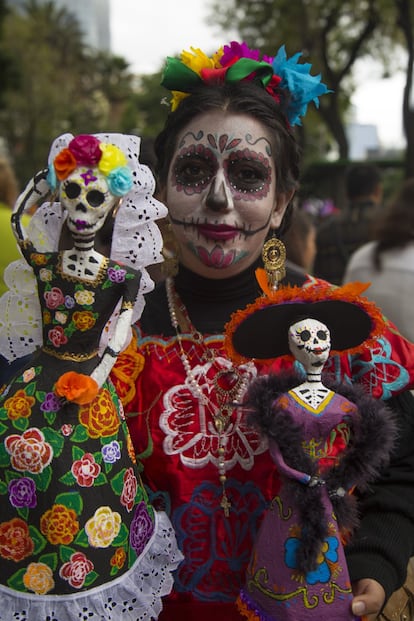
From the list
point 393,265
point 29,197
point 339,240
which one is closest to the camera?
point 29,197

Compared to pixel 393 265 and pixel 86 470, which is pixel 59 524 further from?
pixel 393 265

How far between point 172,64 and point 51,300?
0.70m

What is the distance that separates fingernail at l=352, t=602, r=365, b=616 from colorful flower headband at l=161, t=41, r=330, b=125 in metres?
1.18

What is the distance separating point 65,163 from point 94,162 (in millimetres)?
57

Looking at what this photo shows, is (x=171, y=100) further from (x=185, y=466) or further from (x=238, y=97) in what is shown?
(x=185, y=466)

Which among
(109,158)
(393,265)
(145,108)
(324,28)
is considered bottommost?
(145,108)

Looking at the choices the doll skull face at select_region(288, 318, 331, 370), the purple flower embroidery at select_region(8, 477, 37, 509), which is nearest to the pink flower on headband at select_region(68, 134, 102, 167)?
the doll skull face at select_region(288, 318, 331, 370)

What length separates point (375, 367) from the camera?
Result: 59.7 inches

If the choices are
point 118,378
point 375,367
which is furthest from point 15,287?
point 375,367

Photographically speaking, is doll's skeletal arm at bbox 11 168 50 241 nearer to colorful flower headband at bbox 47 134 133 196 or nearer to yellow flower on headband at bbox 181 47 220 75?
colorful flower headband at bbox 47 134 133 196

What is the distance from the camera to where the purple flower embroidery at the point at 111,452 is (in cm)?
129

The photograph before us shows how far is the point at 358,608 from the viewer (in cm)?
127

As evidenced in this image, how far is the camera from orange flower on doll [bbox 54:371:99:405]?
1254 mm

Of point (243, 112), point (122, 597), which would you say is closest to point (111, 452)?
point (122, 597)
